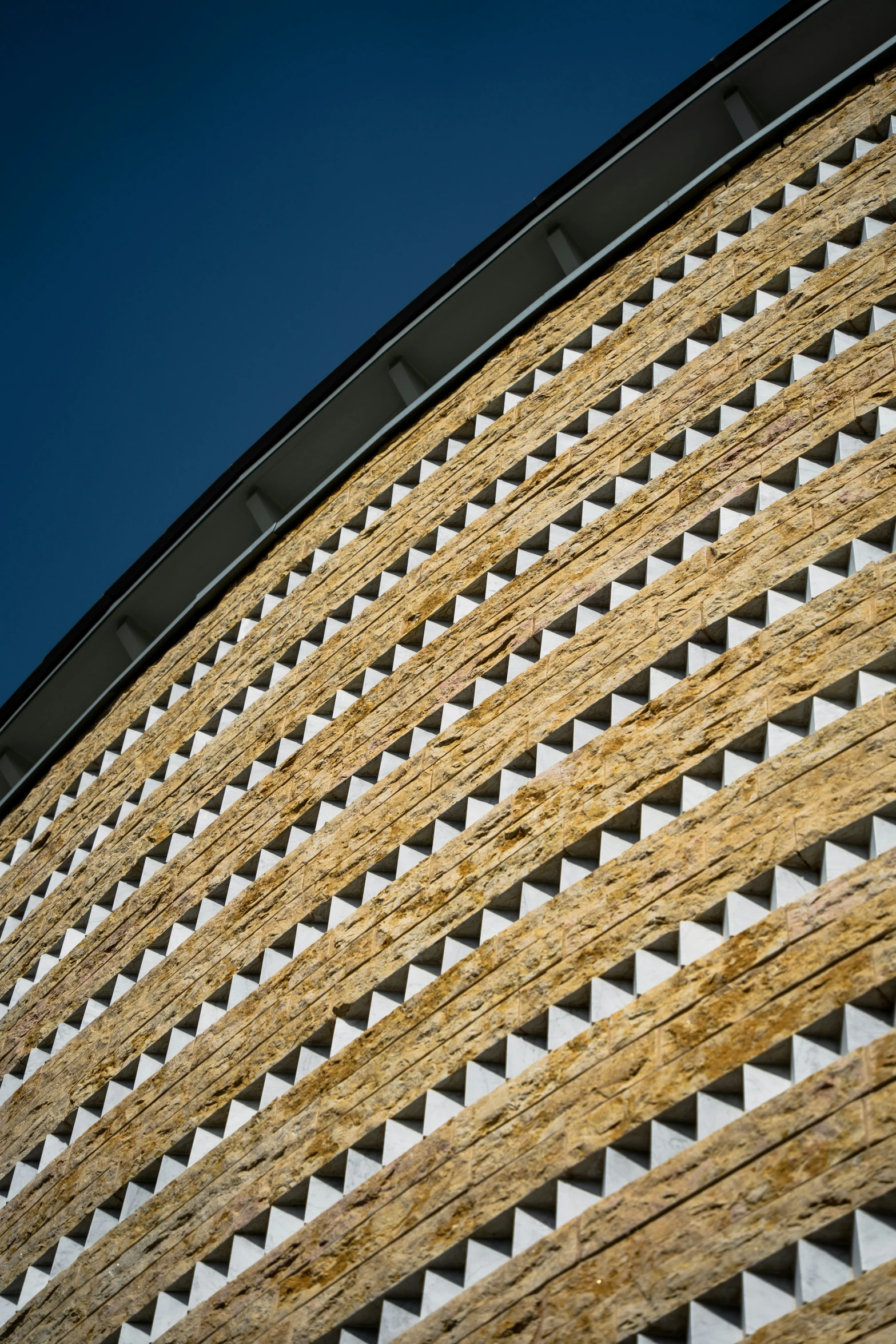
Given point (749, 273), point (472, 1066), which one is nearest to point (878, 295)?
point (749, 273)

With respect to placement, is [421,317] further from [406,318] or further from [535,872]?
[535,872]

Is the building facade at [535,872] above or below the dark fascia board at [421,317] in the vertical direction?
below

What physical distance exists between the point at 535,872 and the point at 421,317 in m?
4.63

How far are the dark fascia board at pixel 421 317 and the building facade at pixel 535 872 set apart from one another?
77 mm

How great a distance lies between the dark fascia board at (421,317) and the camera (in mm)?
7742

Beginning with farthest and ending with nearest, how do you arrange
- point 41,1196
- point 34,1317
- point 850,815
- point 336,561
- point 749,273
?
point 336,561, point 749,273, point 41,1196, point 34,1317, point 850,815

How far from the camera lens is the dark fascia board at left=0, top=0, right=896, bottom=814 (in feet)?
25.4

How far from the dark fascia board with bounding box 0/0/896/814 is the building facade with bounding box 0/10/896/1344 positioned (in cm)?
8

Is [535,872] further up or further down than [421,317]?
further down

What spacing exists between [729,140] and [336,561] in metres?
3.78

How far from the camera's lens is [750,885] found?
4.68 meters

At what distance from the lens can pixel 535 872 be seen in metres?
5.35

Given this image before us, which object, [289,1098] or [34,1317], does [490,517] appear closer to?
[289,1098]

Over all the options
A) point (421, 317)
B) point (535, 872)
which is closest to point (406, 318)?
point (421, 317)
